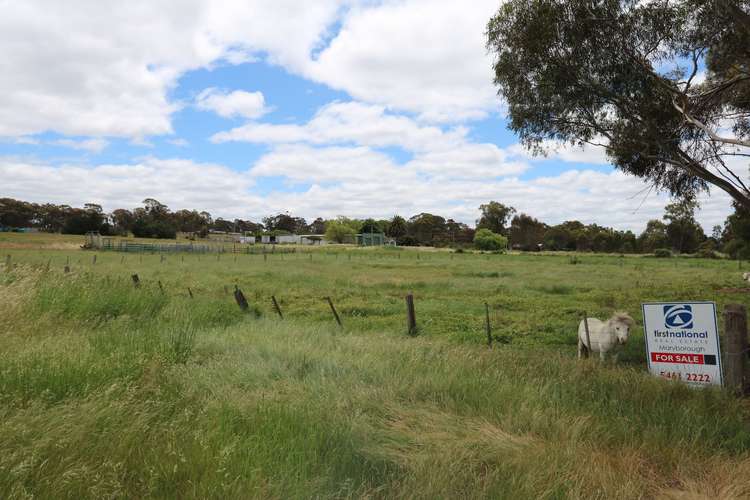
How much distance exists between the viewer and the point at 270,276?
2872 centimetres

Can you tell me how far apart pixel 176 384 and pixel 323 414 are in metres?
1.67

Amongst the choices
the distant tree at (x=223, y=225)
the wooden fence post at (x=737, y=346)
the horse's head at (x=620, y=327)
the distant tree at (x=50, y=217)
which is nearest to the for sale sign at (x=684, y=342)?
the wooden fence post at (x=737, y=346)

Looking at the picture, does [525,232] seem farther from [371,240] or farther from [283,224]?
[283,224]

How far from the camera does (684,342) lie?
22.7 ft

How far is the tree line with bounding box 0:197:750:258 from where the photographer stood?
339ft

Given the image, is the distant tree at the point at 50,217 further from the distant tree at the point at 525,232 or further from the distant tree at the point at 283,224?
the distant tree at the point at 525,232

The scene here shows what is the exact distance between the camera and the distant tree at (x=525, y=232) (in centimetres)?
12825

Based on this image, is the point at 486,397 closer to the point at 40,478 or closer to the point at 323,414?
the point at 323,414

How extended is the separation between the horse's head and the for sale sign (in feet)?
3.25

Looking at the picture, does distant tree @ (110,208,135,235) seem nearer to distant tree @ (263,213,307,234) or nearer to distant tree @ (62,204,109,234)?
distant tree @ (62,204,109,234)

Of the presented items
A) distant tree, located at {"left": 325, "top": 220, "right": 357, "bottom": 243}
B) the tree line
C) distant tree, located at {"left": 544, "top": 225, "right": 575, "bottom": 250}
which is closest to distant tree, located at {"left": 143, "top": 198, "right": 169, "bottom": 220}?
the tree line

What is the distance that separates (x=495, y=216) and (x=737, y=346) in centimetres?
13043

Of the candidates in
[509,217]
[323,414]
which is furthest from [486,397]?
[509,217]

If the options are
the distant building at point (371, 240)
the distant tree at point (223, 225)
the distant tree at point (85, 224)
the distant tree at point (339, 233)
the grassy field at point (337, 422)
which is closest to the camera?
the grassy field at point (337, 422)
